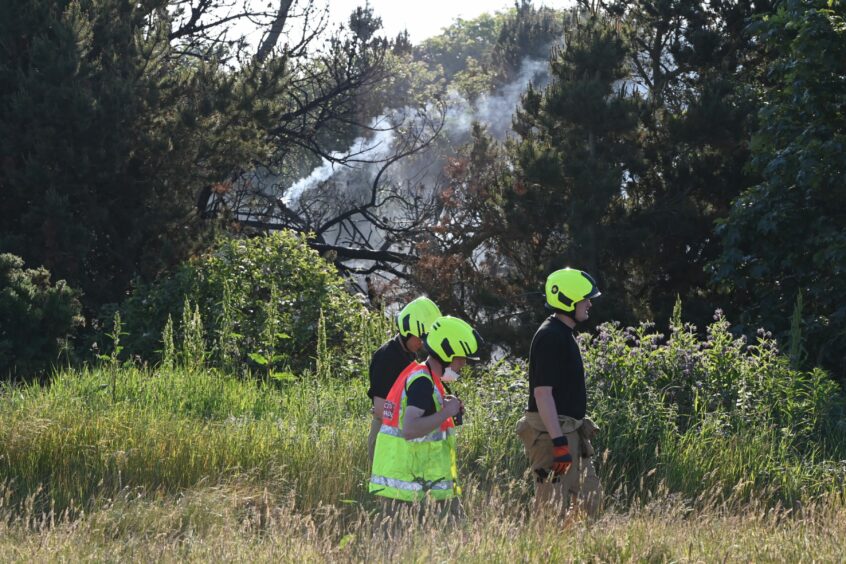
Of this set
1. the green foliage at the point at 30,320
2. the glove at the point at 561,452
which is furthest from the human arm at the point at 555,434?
the green foliage at the point at 30,320

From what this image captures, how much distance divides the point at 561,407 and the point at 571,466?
0.37 metres

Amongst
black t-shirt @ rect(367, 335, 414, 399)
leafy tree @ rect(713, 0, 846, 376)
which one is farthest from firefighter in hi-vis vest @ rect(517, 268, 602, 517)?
leafy tree @ rect(713, 0, 846, 376)

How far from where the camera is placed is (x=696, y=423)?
838cm

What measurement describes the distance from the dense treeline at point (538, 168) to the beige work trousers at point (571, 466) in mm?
6770

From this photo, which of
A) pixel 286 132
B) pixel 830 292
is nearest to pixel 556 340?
pixel 830 292

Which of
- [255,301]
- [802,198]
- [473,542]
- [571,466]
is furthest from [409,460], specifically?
[802,198]

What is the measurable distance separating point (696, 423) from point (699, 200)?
7.67 meters

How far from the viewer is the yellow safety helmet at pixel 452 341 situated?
17.1ft

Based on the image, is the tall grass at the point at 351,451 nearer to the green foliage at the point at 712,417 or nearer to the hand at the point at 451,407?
the green foliage at the point at 712,417

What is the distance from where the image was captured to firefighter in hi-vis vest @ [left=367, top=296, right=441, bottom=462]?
6109 millimetres

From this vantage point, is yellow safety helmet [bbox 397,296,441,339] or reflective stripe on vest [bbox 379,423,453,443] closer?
reflective stripe on vest [bbox 379,423,453,443]

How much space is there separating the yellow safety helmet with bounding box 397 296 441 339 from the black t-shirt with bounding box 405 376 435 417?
0.92 meters

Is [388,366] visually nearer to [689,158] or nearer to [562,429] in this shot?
[562,429]

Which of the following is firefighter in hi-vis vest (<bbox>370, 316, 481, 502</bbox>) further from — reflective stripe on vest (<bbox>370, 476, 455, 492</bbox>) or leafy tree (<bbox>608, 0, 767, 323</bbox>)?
leafy tree (<bbox>608, 0, 767, 323</bbox>)
